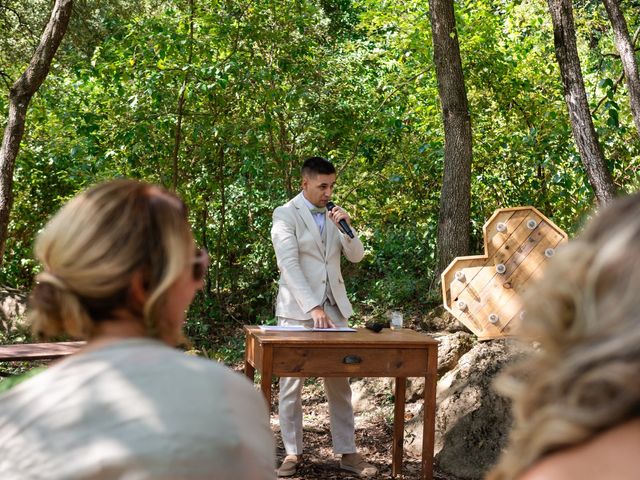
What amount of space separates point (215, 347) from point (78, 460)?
362 inches

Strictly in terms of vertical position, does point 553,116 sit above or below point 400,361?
above

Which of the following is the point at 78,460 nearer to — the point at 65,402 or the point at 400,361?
the point at 65,402

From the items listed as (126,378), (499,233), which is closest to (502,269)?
(499,233)

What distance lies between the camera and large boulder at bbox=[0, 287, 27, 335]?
10.3 meters

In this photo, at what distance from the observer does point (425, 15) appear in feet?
39.3

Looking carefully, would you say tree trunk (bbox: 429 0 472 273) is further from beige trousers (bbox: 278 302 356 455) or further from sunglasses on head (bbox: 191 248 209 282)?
sunglasses on head (bbox: 191 248 209 282)

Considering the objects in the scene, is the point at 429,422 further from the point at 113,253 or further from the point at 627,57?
the point at 113,253

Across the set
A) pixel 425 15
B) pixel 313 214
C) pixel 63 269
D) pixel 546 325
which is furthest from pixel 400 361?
pixel 425 15

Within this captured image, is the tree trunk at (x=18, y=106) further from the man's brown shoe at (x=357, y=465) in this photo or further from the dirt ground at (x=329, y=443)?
the man's brown shoe at (x=357, y=465)

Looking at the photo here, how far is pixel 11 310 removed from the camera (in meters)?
10.4

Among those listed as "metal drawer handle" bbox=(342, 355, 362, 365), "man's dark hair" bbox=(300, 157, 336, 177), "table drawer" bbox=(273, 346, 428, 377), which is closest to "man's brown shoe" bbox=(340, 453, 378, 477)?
"table drawer" bbox=(273, 346, 428, 377)

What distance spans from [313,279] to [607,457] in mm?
5296

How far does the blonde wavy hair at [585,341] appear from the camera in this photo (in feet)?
2.48

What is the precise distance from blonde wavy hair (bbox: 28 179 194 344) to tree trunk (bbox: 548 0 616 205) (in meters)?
6.16
